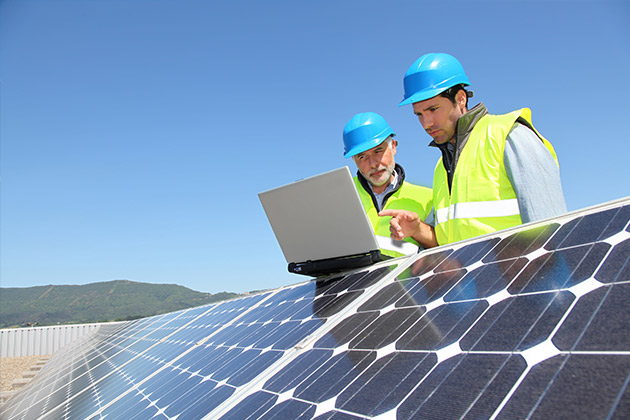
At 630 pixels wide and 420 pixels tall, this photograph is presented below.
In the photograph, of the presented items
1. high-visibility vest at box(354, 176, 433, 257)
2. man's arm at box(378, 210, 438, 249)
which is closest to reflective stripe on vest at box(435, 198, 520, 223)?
man's arm at box(378, 210, 438, 249)

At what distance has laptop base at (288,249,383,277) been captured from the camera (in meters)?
4.25

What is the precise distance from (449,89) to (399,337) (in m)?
3.39

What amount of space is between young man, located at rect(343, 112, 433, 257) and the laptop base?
65.2 inches

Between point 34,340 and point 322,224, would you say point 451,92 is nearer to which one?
point 322,224

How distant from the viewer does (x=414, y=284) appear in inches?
109

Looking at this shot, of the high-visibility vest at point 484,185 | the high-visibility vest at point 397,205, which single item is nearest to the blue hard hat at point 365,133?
the high-visibility vest at point 397,205

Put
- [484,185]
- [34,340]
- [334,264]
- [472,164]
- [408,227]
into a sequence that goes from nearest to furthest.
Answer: [484,185] → [472,164] → [334,264] → [408,227] → [34,340]

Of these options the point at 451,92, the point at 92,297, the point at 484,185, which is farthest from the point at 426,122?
the point at 92,297

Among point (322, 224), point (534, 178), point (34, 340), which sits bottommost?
point (34, 340)

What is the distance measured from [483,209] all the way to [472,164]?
1.52 ft

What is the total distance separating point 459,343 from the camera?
1.76 metres

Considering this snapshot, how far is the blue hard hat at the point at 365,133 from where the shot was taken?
6.33 meters

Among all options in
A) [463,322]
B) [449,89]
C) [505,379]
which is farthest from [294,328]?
[449,89]

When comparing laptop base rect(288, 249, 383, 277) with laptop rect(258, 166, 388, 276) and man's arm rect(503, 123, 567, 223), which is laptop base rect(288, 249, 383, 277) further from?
man's arm rect(503, 123, 567, 223)
